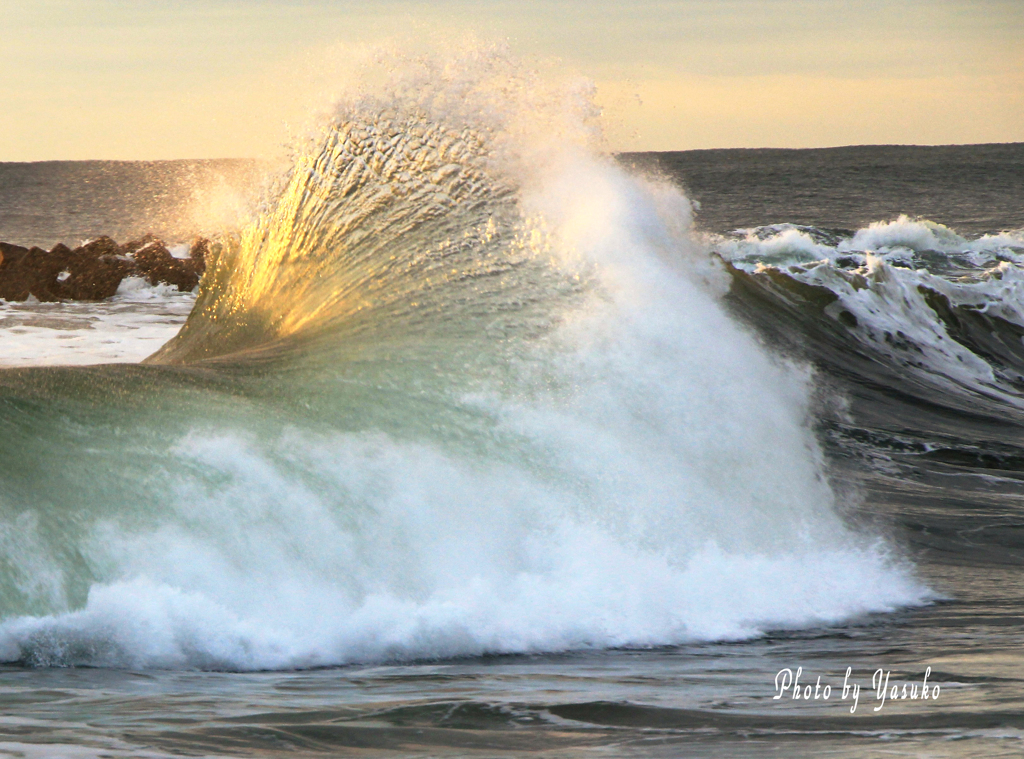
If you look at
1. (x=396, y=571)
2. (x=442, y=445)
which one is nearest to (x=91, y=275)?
(x=442, y=445)

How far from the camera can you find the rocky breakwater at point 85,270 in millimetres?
12695

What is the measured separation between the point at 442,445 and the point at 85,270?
10421 mm

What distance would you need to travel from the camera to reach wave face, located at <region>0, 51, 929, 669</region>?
3367 mm

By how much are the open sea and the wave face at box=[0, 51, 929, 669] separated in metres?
0.01

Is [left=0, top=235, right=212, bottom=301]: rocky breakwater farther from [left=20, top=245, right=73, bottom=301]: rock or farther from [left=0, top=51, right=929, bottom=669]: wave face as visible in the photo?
[left=0, top=51, right=929, bottom=669]: wave face

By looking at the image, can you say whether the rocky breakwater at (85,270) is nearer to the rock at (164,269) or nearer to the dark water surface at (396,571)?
the rock at (164,269)

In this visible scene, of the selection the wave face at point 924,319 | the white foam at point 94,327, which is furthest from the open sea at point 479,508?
the white foam at point 94,327

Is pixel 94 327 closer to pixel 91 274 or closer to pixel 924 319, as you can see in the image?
pixel 91 274

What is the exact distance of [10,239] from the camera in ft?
87.6

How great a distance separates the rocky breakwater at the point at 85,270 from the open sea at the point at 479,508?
22.4ft

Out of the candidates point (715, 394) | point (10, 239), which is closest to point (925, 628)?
point (715, 394)

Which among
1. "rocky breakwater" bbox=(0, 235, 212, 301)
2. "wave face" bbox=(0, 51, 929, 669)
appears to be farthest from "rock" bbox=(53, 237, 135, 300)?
"wave face" bbox=(0, 51, 929, 669)

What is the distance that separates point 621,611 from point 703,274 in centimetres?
280

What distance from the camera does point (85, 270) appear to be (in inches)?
523
